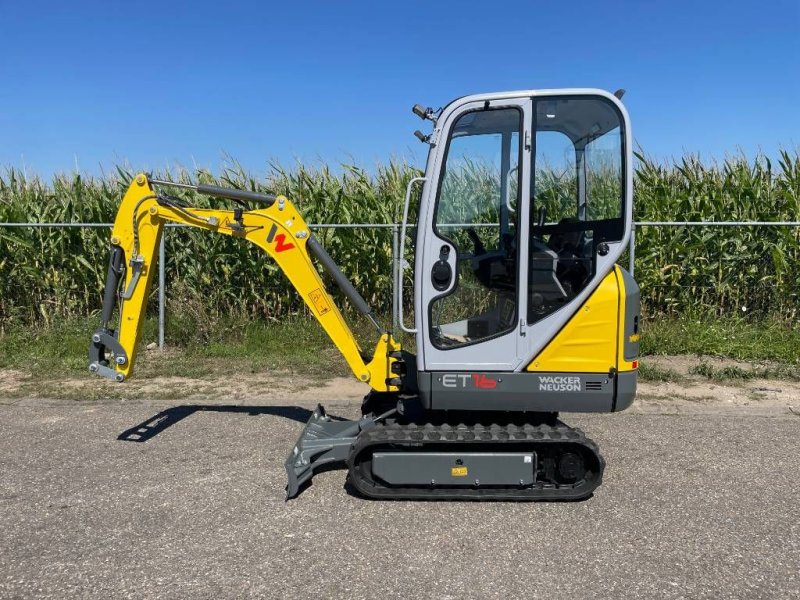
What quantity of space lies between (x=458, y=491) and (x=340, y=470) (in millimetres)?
1029

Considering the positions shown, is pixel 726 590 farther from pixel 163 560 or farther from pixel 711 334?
pixel 711 334

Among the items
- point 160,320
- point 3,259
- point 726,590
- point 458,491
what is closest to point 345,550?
point 458,491

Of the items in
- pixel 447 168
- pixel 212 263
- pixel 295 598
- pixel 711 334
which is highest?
pixel 447 168

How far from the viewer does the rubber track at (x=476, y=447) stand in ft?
14.1

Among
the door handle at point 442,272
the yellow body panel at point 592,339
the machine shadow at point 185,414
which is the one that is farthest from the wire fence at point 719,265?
the yellow body panel at point 592,339

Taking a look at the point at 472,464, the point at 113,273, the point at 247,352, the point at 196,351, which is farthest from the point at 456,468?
the point at 196,351

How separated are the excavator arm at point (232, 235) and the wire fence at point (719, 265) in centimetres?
A: 482

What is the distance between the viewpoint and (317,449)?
481 cm

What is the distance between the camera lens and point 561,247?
175 inches

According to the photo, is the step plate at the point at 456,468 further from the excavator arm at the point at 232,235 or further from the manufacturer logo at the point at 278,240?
the manufacturer logo at the point at 278,240

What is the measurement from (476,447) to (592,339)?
1.06 m

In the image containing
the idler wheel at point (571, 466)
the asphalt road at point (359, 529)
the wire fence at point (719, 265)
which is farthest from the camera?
the wire fence at point (719, 265)

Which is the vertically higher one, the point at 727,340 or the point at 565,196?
the point at 565,196

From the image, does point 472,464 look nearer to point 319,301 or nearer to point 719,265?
point 319,301
